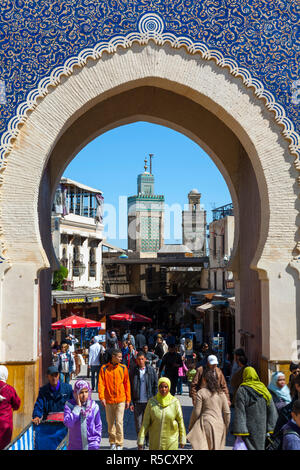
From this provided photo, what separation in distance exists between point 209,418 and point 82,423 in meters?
1.03

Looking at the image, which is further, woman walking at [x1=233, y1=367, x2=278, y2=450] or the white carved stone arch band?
the white carved stone arch band

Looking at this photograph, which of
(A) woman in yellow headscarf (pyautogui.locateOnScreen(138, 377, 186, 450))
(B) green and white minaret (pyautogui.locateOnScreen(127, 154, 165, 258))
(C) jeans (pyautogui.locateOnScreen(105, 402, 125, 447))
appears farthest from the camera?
(B) green and white minaret (pyautogui.locateOnScreen(127, 154, 165, 258))

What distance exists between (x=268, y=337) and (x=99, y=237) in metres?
17.4

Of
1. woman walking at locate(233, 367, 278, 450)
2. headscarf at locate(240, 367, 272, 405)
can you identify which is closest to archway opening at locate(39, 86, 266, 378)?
headscarf at locate(240, 367, 272, 405)

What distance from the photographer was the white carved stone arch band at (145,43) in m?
6.84

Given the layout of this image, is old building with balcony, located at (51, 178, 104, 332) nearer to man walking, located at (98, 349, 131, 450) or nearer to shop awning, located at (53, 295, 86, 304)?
shop awning, located at (53, 295, 86, 304)

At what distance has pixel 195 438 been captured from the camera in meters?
4.76

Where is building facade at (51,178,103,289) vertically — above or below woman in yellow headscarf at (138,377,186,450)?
above

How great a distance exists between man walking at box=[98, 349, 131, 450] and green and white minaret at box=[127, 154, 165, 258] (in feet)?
103

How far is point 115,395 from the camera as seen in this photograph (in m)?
5.99

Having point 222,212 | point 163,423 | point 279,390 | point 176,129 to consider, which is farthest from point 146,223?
point 163,423

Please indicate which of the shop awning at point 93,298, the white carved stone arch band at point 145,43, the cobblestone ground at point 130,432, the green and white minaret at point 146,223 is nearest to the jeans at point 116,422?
the cobblestone ground at point 130,432

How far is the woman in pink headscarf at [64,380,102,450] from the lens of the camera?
14.9ft

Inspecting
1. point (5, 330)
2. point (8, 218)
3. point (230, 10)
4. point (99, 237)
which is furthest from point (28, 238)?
point (99, 237)
